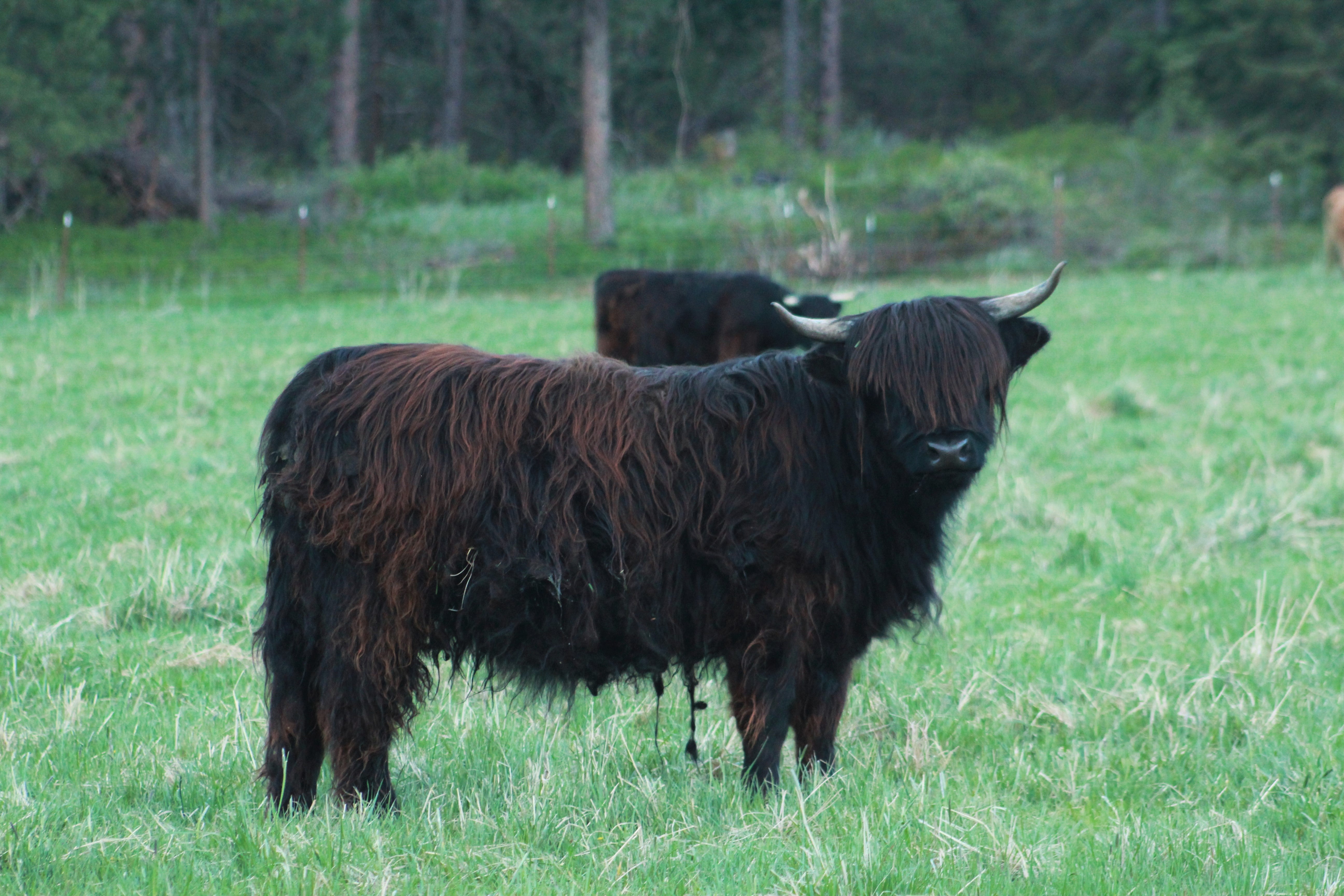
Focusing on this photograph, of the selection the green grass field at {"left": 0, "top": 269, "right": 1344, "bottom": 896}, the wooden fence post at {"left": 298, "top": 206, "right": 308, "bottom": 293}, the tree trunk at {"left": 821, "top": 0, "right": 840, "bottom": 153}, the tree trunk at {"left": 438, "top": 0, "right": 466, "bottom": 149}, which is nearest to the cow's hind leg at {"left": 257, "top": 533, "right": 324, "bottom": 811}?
the green grass field at {"left": 0, "top": 269, "right": 1344, "bottom": 896}

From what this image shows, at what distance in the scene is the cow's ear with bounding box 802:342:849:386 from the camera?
12.5ft

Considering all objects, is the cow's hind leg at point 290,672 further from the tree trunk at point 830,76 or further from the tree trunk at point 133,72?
the tree trunk at point 830,76

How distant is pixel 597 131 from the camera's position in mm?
25312

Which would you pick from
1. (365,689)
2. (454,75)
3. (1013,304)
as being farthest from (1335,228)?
(454,75)

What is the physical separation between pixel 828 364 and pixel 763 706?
38.5 inches

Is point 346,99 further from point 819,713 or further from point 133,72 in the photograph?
point 819,713

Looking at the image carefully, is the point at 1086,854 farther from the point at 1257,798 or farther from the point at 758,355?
the point at 758,355

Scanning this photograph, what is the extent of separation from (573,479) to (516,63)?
39.4 meters

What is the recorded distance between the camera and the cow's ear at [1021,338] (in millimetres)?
4062

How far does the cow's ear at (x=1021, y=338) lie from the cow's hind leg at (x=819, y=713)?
41.9 inches

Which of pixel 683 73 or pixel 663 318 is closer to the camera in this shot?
pixel 663 318

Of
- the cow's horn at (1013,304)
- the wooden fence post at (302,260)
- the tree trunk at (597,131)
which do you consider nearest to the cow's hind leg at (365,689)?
the cow's horn at (1013,304)

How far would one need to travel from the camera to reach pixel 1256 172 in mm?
30000

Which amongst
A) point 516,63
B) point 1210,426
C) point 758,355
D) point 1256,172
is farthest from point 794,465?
point 516,63
